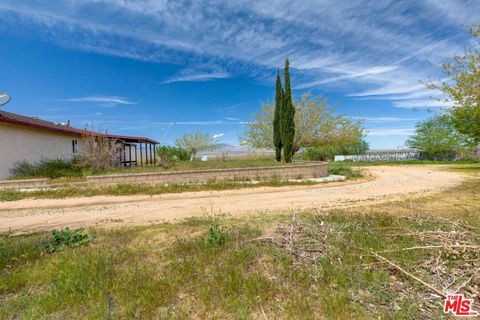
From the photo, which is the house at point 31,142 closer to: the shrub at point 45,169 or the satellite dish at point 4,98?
the shrub at point 45,169

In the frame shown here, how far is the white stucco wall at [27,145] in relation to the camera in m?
11.3

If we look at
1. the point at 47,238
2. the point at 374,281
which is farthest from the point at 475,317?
the point at 47,238

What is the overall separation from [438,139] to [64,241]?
40.0 metres

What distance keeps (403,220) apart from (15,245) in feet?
21.9

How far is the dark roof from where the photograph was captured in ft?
38.8

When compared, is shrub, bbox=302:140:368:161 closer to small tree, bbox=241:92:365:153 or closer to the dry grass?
small tree, bbox=241:92:365:153

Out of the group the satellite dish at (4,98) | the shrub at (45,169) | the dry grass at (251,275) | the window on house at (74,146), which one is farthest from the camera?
the window on house at (74,146)

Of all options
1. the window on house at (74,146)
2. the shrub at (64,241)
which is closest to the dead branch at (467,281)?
the shrub at (64,241)

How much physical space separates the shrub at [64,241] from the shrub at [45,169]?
32.9ft

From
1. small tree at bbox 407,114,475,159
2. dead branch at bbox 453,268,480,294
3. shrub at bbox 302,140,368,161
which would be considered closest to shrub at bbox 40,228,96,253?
dead branch at bbox 453,268,480,294

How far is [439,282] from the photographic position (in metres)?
2.37

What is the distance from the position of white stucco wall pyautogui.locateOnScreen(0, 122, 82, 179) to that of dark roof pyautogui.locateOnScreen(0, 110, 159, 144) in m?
0.45

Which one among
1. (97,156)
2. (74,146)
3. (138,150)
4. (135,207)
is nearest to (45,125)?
(74,146)

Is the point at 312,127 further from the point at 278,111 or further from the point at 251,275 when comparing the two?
the point at 251,275
